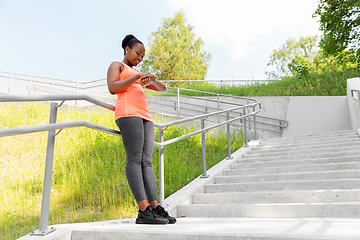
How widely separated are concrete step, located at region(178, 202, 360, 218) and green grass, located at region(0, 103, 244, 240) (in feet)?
2.46

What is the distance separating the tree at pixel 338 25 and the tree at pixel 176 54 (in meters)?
11.2

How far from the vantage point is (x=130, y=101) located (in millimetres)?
1948

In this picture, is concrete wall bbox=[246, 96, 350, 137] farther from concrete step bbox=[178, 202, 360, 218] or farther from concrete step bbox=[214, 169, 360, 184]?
concrete step bbox=[178, 202, 360, 218]

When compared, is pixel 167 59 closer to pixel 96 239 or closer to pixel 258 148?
pixel 258 148

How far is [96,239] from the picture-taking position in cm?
170

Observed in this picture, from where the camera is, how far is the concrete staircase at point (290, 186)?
230 cm

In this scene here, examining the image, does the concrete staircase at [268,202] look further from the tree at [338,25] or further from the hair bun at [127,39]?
the tree at [338,25]

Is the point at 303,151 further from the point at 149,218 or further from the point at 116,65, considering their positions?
the point at 116,65

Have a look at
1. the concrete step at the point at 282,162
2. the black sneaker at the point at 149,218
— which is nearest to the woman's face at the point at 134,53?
the black sneaker at the point at 149,218

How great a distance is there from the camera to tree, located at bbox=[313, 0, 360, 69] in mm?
9702

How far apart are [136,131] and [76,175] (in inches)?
87.4

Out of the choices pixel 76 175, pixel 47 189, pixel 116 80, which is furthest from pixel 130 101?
pixel 76 175

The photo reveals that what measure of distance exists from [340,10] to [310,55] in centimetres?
2018

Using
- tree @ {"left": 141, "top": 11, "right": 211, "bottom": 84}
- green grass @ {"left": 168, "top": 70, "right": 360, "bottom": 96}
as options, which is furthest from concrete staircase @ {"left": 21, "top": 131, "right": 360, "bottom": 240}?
tree @ {"left": 141, "top": 11, "right": 211, "bottom": 84}
